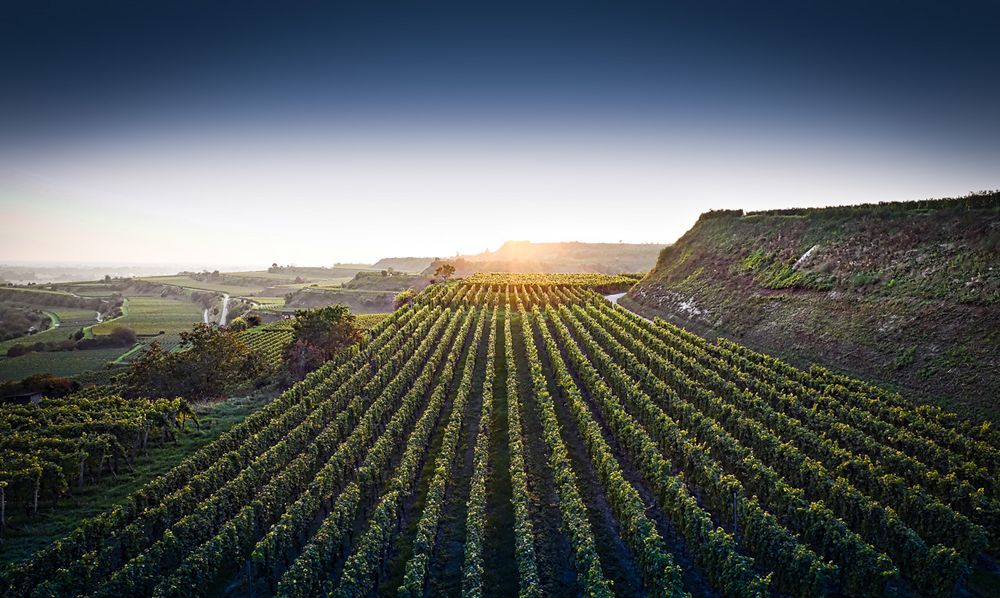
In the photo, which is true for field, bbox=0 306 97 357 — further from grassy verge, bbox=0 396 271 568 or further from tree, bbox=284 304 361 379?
grassy verge, bbox=0 396 271 568

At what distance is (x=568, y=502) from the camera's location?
61.9ft

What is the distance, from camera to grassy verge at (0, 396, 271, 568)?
60.7 feet

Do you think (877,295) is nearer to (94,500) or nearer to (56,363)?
(94,500)

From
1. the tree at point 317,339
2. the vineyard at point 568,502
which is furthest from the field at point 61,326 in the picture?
the vineyard at point 568,502

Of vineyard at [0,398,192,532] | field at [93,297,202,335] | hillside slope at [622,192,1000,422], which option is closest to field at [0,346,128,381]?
field at [93,297,202,335]

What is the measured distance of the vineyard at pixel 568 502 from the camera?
15070 millimetres

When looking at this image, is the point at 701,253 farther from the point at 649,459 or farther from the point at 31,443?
the point at 31,443

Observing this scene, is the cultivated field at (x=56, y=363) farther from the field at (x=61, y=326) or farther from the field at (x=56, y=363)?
the field at (x=61, y=326)

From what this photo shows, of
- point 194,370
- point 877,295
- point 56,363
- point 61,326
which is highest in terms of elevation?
point 877,295

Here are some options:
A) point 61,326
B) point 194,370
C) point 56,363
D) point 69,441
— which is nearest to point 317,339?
point 194,370

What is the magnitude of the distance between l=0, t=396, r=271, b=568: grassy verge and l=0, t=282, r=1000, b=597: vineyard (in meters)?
1.36

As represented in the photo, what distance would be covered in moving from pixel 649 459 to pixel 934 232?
39.2 metres

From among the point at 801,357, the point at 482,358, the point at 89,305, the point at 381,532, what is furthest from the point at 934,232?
the point at 89,305

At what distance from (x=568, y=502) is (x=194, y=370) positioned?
121 ft
